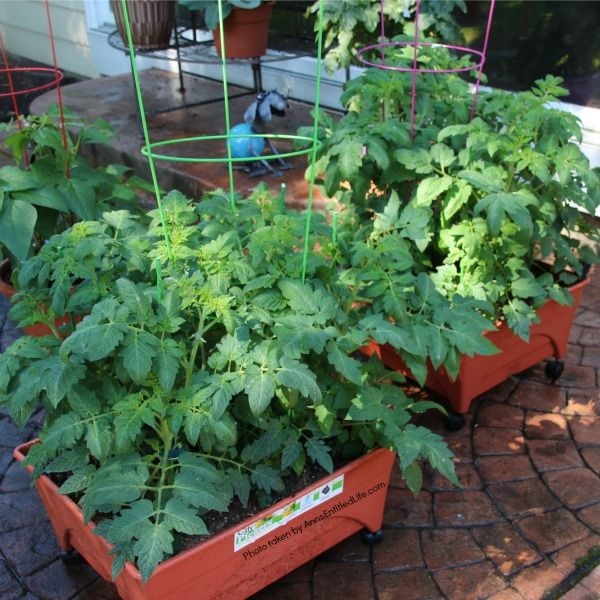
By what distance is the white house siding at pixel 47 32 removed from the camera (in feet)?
26.3

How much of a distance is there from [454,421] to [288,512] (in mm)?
1095

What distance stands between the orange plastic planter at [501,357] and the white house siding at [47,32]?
20.3 ft

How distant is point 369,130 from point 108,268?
3.68 feet

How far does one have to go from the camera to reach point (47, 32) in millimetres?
8633

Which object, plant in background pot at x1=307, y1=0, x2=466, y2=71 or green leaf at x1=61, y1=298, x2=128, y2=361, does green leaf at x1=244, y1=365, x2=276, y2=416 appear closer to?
green leaf at x1=61, y1=298, x2=128, y2=361

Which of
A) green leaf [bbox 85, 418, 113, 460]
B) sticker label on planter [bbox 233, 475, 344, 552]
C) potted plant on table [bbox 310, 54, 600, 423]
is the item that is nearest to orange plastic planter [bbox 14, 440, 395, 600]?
sticker label on planter [bbox 233, 475, 344, 552]

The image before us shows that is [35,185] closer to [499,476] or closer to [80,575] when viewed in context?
[80,575]

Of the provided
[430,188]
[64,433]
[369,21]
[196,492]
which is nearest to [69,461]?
[64,433]

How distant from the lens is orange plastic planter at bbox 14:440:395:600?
6.74ft

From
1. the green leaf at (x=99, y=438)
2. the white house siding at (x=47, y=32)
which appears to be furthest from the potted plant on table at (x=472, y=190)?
the white house siding at (x=47, y=32)

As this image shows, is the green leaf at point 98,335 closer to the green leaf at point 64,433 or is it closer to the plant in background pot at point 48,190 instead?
the green leaf at point 64,433

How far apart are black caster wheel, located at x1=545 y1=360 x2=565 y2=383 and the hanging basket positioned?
10.9 feet

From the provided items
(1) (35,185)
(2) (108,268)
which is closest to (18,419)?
(2) (108,268)

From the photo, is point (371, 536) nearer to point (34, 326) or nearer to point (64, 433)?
point (64, 433)
